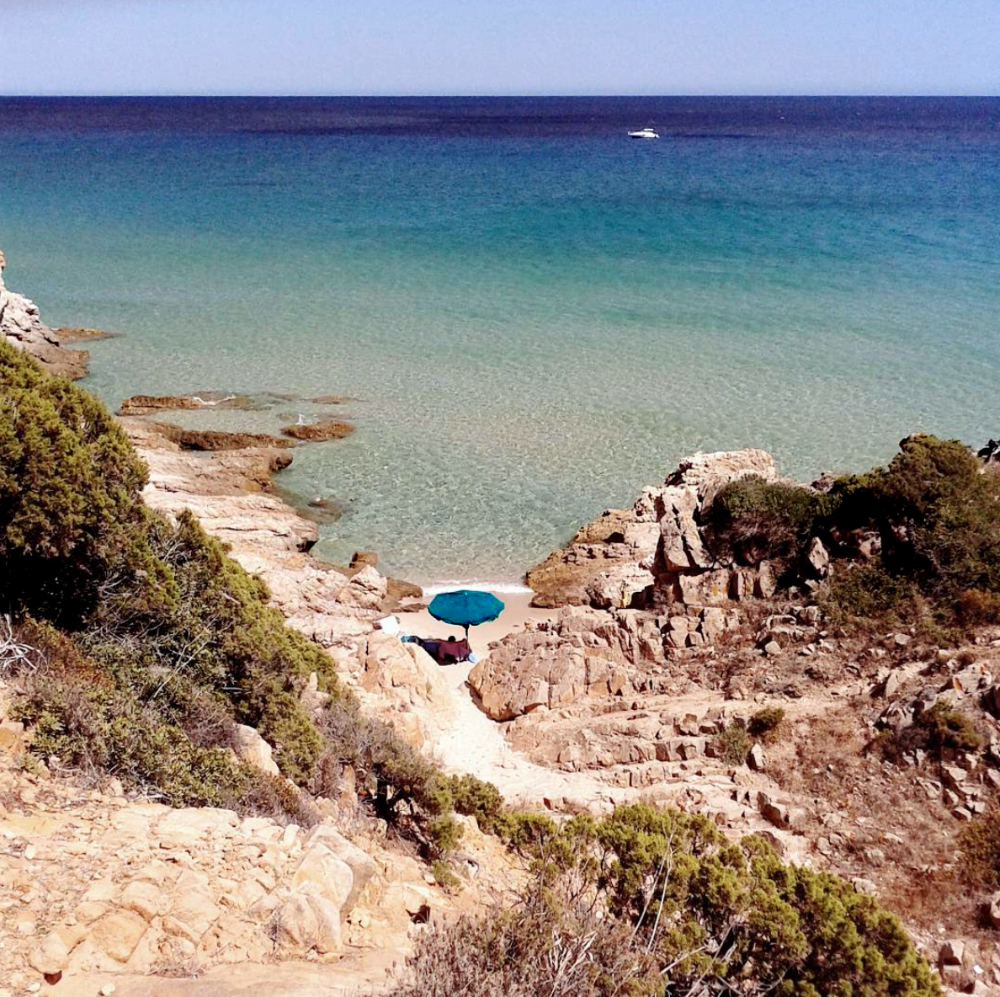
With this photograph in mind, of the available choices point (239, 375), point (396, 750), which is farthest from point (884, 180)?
point (396, 750)

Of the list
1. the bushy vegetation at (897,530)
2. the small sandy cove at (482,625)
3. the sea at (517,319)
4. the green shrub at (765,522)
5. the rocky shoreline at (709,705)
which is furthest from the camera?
the sea at (517,319)

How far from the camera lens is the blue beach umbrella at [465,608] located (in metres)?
16.3

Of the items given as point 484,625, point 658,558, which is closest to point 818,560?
point 658,558

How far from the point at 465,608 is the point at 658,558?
3.55 m

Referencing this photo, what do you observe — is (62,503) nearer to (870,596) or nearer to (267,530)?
(870,596)

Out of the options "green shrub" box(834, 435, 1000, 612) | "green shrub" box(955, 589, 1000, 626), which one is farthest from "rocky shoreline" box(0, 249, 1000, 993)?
"green shrub" box(834, 435, 1000, 612)

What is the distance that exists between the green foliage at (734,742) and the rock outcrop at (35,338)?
27.5 m

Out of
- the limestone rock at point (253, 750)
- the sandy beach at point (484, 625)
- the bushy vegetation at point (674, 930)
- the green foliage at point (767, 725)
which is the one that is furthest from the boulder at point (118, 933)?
the sandy beach at point (484, 625)

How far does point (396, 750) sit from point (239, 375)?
965 inches

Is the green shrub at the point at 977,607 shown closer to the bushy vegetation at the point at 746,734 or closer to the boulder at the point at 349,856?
the bushy vegetation at the point at 746,734

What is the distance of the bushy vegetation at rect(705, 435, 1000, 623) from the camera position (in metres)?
12.9

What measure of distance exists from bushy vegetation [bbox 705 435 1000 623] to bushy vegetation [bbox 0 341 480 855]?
23.0ft

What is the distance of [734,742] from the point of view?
37.9 feet

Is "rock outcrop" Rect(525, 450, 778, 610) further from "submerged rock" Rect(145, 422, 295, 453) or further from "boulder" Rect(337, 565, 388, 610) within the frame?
"submerged rock" Rect(145, 422, 295, 453)
